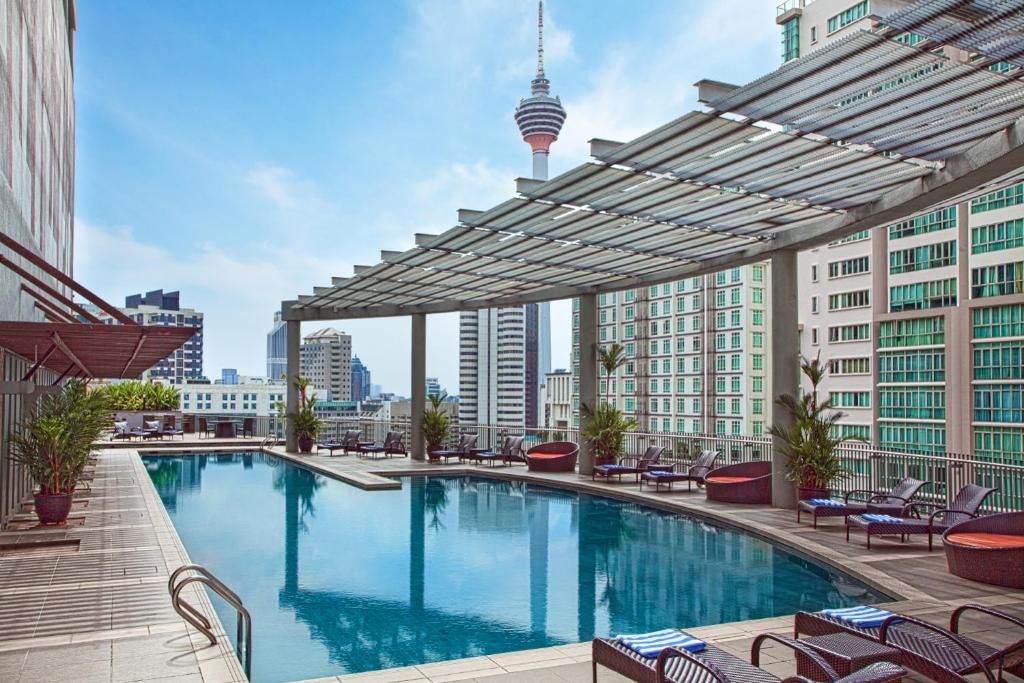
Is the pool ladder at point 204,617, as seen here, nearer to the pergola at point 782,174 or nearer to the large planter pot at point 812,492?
the pergola at point 782,174

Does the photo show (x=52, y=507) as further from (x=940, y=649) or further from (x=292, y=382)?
(x=292, y=382)

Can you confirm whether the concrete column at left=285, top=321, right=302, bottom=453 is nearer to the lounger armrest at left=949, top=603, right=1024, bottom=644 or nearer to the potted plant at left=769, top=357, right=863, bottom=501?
the potted plant at left=769, top=357, right=863, bottom=501

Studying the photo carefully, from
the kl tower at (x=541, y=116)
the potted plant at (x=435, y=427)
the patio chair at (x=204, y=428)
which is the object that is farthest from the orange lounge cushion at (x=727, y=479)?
the kl tower at (x=541, y=116)

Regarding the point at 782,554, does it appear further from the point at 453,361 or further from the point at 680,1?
the point at 453,361

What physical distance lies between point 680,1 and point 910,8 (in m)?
14.5

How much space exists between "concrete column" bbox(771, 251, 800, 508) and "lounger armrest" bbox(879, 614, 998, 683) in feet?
26.5

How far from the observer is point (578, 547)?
11688 millimetres

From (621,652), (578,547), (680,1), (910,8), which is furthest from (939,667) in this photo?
(680,1)

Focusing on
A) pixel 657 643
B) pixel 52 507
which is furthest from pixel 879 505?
pixel 52 507

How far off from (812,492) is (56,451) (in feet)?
36.1

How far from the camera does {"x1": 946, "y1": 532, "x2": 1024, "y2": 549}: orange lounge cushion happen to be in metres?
8.87

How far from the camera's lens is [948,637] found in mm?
5176

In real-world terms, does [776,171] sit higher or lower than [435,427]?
higher

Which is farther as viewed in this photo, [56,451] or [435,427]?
[435,427]
